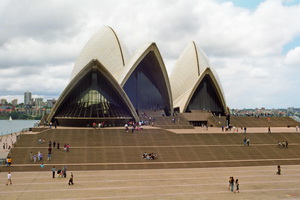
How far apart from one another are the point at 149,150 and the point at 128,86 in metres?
19.1

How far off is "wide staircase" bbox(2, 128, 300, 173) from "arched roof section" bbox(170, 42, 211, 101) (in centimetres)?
2074

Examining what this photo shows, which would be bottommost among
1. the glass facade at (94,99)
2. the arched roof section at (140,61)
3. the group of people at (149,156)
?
the group of people at (149,156)

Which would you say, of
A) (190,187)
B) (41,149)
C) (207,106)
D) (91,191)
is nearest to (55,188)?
(91,191)

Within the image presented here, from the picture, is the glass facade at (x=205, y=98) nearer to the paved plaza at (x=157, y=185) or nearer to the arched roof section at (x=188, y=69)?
the arched roof section at (x=188, y=69)

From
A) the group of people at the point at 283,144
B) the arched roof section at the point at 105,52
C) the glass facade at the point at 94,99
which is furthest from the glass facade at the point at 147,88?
the group of people at the point at 283,144

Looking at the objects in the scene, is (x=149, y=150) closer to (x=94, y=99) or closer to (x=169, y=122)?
(x=169, y=122)

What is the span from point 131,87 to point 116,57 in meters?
5.72

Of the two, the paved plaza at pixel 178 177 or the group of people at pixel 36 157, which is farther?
the group of people at pixel 36 157

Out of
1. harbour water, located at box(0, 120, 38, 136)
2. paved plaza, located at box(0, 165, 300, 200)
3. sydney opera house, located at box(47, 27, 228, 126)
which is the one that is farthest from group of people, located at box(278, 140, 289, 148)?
harbour water, located at box(0, 120, 38, 136)

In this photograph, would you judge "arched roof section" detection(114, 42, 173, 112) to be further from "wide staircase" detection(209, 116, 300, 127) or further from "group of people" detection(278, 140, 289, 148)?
"group of people" detection(278, 140, 289, 148)

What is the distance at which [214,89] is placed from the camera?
4806 centimetres

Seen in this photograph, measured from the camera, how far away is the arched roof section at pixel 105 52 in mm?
44416

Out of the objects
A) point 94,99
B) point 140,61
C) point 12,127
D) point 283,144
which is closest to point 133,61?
point 140,61

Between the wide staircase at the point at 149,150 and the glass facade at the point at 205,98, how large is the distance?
1912cm
